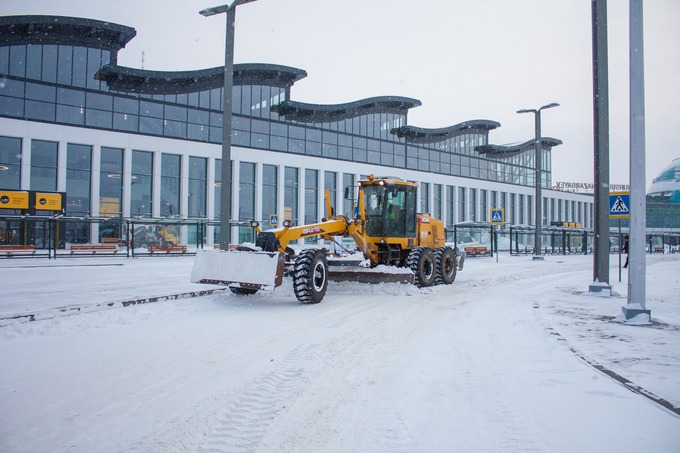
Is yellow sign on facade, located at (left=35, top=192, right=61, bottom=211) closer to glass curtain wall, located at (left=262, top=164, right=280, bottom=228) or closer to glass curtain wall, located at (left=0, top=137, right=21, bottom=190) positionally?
glass curtain wall, located at (left=0, top=137, right=21, bottom=190)

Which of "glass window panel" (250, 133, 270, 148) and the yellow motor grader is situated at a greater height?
"glass window panel" (250, 133, 270, 148)

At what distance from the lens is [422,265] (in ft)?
42.7

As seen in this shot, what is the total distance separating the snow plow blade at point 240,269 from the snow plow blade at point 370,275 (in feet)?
9.69

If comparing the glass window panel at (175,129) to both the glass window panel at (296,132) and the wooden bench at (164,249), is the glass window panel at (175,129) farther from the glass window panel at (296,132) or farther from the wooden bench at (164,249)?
the wooden bench at (164,249)

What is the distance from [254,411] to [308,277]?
574 centimetres

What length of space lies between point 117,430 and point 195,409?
626 mm

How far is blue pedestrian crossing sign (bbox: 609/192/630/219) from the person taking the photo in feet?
38.1

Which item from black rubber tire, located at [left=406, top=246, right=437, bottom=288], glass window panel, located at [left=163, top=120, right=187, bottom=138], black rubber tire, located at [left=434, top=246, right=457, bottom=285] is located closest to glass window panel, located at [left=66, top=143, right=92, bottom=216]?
glass window panel, located at [left=163, top=120, right=187, bottom=138]

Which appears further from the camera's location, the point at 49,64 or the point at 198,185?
the point at 198,185

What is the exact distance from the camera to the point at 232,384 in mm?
4613

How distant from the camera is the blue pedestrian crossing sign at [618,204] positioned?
1162cm

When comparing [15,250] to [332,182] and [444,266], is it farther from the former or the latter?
[332,182]

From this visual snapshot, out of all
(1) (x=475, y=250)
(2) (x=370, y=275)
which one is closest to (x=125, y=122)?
(1) (x=475, y=250)

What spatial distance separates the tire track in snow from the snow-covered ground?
2cm
